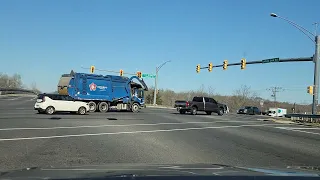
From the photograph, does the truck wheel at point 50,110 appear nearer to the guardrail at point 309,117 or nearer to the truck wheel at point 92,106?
the truck wheel at point 92,106

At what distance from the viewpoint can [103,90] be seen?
3684cm

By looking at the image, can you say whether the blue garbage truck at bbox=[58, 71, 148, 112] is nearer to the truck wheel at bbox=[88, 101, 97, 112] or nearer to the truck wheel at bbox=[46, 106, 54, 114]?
the truck wheel at bbox=[88, 101, 97, 112]

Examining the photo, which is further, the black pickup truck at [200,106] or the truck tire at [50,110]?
Answer: the black pickup truck at [200,106]

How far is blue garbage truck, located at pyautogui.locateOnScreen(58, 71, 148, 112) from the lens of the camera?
34.9m

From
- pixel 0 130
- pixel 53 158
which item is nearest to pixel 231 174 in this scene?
pixel 53 158

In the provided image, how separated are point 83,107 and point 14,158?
889 inches

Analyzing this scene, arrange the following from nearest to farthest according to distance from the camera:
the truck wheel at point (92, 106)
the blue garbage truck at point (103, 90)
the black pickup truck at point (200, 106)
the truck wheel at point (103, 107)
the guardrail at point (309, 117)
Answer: the guardrail at point (309, 117)
the blue garbage truck at point (103, 90)
the truck wheel at point (92, 106)
the truck wheel at point (103, 107)
the black pickup truck at point (200, 106)

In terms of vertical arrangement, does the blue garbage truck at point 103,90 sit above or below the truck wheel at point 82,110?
above

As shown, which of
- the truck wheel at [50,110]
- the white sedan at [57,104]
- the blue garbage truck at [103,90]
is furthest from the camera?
the blue garbage truck at [103,90]

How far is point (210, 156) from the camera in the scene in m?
10.7

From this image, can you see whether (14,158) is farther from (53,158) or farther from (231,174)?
(231,174)

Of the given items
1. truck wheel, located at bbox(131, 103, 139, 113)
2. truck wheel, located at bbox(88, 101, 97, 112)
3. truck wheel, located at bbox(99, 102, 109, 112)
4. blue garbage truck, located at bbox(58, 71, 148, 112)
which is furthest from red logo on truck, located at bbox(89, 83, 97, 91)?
truck wheel, located at bbox(131, 103, 139, 113)

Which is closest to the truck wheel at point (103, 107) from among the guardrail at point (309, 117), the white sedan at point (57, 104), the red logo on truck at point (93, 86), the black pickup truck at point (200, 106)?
the red logo on truck at point (93, 86)

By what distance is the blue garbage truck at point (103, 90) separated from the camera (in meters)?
34.9
